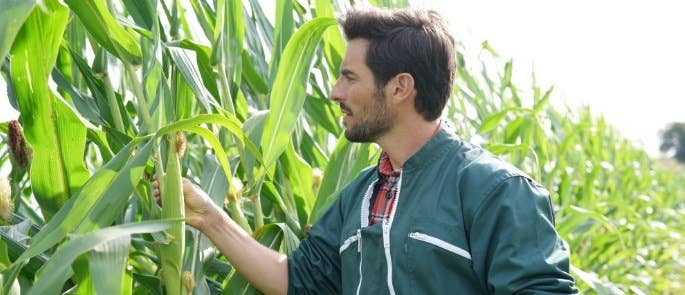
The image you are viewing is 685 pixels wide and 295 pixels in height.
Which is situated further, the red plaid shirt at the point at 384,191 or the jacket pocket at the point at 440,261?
the red plaid shirt at the point at 384,191

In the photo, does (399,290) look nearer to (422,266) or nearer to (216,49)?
(422,266)

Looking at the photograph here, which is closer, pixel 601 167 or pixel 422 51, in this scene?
pixel 422 51

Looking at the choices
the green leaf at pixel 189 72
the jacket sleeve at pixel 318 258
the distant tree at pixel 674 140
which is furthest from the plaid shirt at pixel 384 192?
the distant tree at pixel 674 140

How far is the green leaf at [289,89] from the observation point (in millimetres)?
1849

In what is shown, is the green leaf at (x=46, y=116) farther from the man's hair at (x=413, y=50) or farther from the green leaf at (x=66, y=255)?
the man's hair at (x=413, y=50)

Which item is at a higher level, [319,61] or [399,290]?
[319,61]

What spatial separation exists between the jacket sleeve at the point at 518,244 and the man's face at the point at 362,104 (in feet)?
0.90

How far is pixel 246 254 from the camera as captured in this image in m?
1.84

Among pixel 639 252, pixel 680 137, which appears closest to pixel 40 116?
pixel 639 252

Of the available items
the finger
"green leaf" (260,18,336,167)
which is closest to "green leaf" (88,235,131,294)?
the finger

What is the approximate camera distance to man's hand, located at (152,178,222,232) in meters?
1.74

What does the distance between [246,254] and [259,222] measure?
0.11m

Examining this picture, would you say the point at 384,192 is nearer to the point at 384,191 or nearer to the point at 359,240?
→ the point at 384,191

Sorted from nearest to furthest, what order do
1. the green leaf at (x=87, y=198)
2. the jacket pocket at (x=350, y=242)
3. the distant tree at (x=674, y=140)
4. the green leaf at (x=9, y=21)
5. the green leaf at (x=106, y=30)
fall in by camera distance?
1. the green leaf at (x=9, y=21)
2. the green leaf at (x=87, y=198)
3. the green leaf at (x=106, y=30)
4. the jacket pocket at (x=350, y=242)
5. the distant tree at (x=674, y=140)
